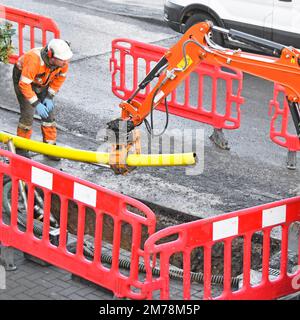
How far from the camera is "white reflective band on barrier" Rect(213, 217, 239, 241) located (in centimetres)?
821

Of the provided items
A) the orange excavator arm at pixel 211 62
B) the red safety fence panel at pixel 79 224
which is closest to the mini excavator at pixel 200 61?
the orange excavator arm at pixel 211 62

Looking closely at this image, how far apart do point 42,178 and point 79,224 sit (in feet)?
1.82

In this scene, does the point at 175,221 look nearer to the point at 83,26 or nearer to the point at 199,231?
the point at 199,231

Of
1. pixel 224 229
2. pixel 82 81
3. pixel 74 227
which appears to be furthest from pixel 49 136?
pixel 224 229

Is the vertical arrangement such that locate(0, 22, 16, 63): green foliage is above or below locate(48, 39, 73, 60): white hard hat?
below

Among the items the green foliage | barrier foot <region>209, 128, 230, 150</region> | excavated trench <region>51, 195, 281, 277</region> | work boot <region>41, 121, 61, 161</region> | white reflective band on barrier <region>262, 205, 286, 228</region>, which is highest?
the green foliage

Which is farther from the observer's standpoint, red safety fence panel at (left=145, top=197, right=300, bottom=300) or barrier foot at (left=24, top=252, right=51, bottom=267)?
barrier foot at (left=24, top=252, right=51, bottom=267)

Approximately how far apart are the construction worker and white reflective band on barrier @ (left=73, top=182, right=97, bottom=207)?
3003 mm

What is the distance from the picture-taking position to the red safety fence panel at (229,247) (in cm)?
799

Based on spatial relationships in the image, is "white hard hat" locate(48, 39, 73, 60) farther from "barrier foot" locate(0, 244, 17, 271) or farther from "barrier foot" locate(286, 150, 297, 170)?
"barrier foot" locate(286, 150, 297, 170)

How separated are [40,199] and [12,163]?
1.24 m

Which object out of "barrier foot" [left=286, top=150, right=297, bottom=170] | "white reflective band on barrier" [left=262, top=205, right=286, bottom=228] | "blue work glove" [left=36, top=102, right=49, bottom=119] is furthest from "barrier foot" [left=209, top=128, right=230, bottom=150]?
"white reflective band on barrier" [left=262, top=205, right=286, bottom=228]

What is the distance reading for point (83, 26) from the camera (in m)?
18.3

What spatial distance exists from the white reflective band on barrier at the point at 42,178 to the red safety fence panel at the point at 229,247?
3.91 ft
